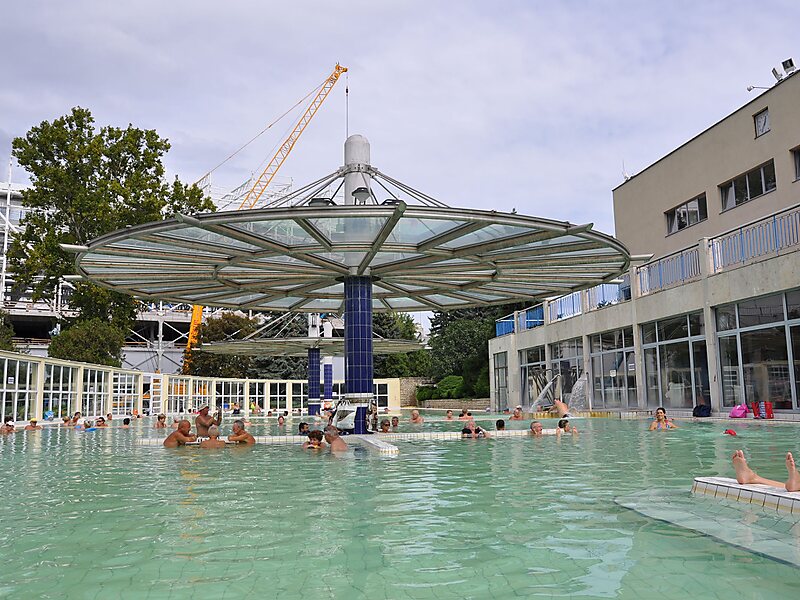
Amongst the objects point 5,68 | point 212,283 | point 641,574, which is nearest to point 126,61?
point 5,68

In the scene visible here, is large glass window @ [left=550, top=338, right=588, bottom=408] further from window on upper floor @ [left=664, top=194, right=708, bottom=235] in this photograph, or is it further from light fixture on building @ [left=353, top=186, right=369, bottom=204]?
light fixture on building @ [left=353, top=186, right=369, bottom=204]

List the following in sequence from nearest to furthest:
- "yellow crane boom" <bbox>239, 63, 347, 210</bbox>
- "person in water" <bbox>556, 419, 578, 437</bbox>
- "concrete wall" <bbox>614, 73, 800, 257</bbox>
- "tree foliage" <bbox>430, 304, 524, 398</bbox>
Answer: "person in water" <bbox>556, 419, 578, 437</bbox>
"concrete wall" <bbox>614, 73, 800, 257</bbox>
"tree foliage" <bbox>430, 304, 524, 398</bbox>
"yellow crane boom" <bbox>239, 63, 347, 210</bbox>

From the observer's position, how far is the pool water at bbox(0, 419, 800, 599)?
15.2ft

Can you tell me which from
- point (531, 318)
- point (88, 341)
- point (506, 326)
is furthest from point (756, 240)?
point (88, 341)

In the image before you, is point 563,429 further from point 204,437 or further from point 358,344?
point 204,437

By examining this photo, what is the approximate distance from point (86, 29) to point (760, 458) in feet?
67.2

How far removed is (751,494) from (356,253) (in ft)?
37.9

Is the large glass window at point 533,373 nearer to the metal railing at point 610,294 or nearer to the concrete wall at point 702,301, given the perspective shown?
the concrete wall at point 702,301

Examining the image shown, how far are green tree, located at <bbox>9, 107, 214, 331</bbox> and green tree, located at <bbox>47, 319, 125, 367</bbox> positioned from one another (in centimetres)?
96

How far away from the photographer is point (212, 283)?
20266mm

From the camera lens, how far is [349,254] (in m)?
17.2

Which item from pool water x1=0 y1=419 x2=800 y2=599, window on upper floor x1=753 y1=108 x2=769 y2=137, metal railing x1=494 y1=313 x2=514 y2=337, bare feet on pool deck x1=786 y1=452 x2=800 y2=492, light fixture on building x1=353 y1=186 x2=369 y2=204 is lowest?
pool water x1=0 y1=419 x2=800 y2=599

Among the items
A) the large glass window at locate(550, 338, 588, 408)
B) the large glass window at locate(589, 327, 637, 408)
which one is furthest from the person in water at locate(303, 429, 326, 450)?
the large glass window at locate(550, 338, 588, 408)

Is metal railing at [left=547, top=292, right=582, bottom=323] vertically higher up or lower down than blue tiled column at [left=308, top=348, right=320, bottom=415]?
higher up
